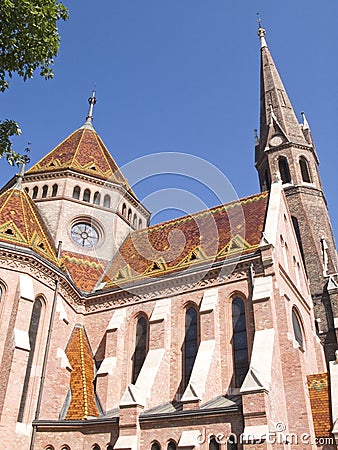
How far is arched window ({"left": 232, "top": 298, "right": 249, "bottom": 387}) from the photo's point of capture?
18859 mm

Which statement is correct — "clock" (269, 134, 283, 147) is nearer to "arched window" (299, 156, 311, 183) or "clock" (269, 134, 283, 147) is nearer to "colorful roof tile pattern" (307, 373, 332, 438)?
"arched window" (299, 156, 311, 183)

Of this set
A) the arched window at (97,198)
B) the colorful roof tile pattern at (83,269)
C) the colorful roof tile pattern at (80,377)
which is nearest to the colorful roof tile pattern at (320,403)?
the colorful roof tile pattern at (80,377)

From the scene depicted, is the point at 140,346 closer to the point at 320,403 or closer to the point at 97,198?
the point at 320,403

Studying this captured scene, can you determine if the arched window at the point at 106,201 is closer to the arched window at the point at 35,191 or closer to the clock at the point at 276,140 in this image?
the arched window at the point at 35,191

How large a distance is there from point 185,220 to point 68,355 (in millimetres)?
10895

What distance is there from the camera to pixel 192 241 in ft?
84.2

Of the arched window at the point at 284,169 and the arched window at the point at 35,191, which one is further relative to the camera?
the arched window at the point at 284,169

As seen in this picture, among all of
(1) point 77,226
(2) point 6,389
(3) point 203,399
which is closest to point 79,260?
(1) point 77,226

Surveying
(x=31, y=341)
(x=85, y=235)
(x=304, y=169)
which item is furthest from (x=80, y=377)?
(x=304, y=169)

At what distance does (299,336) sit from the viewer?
73.1 ft

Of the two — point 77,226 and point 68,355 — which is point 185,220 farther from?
point 68,355

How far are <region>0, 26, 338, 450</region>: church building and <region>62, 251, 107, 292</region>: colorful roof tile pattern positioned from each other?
3.4 inches

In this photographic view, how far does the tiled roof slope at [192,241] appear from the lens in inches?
906

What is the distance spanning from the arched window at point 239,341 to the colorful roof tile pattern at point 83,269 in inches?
348
